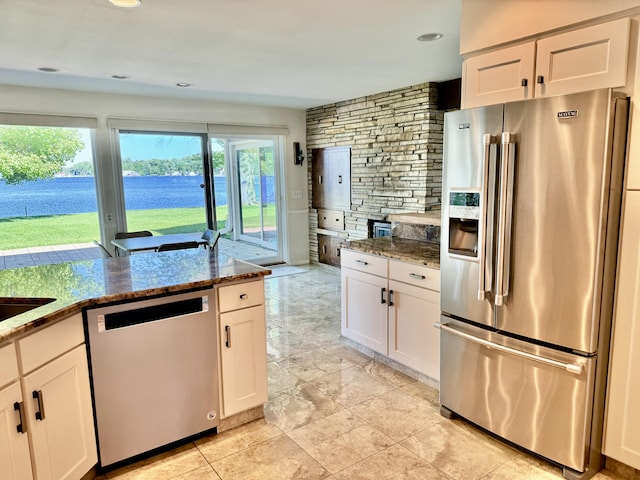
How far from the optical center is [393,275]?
118 inches

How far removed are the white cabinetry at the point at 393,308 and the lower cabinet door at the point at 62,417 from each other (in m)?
1.94

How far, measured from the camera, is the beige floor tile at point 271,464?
2.08 m

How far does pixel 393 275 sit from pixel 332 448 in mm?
1215

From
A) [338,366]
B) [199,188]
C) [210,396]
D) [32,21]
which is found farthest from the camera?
[199,188]

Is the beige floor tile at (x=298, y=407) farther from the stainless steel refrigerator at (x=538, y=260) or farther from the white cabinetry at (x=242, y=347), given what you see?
the stainless steel refrigerator at (x=538, y=260)

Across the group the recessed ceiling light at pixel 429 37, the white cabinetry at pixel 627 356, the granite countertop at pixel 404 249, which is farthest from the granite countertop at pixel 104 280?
the recessed ceiling light at pixel 429 37

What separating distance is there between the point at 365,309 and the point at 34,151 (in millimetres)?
4163

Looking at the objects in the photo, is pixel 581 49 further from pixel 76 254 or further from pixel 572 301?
pixel 76 254

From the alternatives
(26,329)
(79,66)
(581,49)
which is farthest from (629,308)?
(79,66)

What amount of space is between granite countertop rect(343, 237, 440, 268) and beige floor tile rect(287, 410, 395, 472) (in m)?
1.06

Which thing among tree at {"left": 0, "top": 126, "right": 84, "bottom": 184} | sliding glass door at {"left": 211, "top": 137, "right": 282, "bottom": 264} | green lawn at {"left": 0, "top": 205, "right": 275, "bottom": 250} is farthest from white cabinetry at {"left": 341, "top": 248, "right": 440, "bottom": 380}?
tree at {"left": 0, "top": 126, "right": 84, "bottom": 184}

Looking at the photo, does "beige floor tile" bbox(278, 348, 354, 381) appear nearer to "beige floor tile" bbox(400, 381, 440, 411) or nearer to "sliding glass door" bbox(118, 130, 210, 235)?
"beige floor tile" bbox(400, 381, 440, 411)

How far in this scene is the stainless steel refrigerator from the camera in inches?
72.3

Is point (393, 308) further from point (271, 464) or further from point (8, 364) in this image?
point (8, 364)
